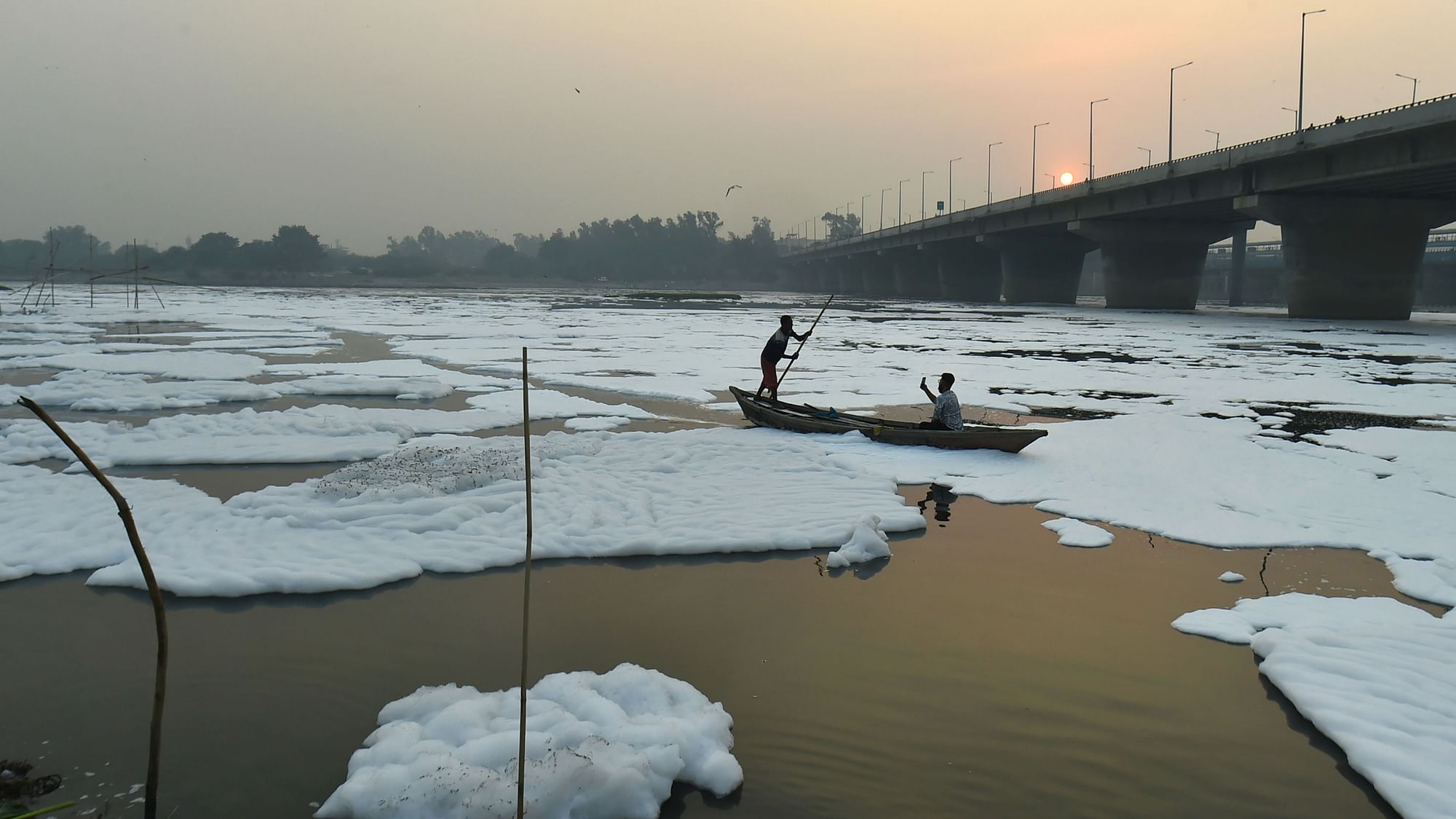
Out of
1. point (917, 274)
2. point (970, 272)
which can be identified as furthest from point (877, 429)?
point (917, 274)

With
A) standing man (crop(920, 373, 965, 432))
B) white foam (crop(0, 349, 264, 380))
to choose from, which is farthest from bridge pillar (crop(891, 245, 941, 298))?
standing man (crop(920, 373, 965, 432))

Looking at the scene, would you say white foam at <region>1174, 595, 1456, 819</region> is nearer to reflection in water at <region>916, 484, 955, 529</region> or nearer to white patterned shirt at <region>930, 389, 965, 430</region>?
reflection in water at <region>916, 484, 955, 529</region>

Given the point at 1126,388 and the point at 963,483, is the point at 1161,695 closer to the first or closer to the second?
the point at 963,483

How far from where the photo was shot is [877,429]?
43.5ft

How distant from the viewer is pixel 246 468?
39.0 ft

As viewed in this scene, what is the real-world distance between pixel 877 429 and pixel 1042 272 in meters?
72.2

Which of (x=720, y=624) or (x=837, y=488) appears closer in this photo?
(x=720, y=624)

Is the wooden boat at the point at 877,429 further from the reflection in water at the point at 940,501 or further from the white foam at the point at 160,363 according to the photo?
the white foam at the point at 160,363

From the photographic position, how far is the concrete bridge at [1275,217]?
3753 cm

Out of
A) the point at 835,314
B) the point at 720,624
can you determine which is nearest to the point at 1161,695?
the point at 720,624

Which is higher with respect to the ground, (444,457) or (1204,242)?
(1204,242)

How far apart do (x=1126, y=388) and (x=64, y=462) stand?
1863 cm

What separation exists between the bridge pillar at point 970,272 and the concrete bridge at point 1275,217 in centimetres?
761

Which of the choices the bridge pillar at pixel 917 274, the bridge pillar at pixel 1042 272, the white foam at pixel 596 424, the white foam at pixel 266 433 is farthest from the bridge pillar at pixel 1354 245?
the bridge pillar at pixel 917 274
